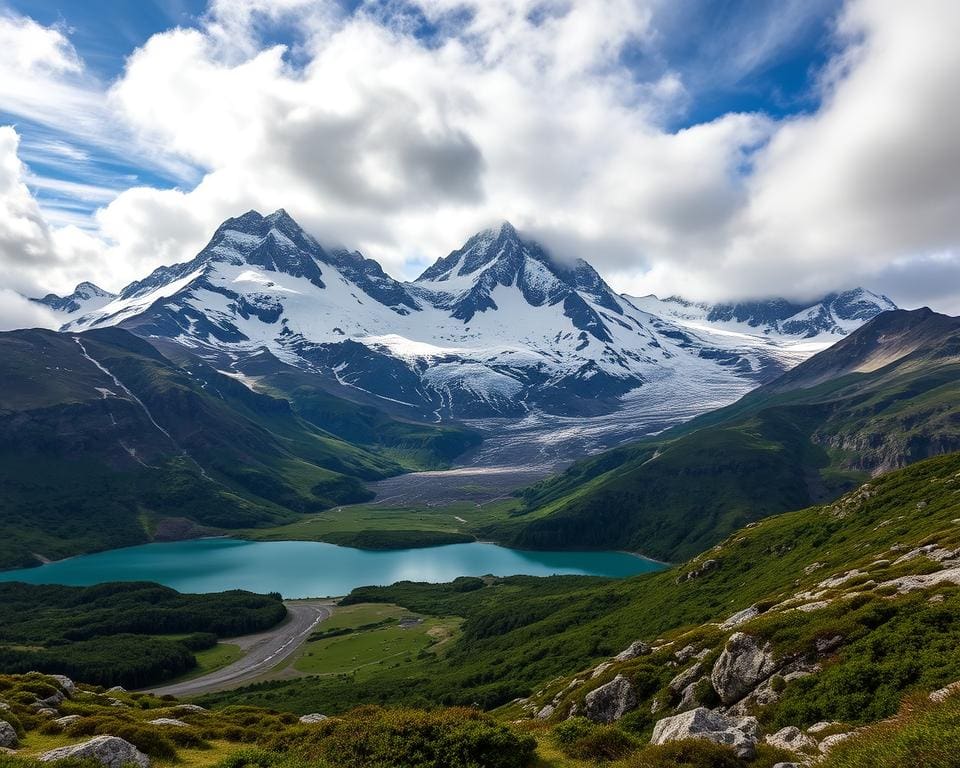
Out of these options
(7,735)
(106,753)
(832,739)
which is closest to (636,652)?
(832,739)

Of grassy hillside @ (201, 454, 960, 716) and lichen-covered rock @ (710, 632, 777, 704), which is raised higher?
lichen-covered rock @ (710, 632, 777, 704)

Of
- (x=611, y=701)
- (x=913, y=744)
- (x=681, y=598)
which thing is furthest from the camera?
(x=681, y=598)

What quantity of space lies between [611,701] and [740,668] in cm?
989

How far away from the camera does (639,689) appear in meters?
38.2

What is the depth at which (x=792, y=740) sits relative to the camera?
22.7m

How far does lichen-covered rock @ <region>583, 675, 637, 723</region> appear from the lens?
37625 millimetres

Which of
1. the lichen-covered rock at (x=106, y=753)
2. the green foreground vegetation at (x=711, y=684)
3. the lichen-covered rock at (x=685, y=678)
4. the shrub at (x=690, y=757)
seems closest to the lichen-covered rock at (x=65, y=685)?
the green foreground vegetation at (x=711, y=684)

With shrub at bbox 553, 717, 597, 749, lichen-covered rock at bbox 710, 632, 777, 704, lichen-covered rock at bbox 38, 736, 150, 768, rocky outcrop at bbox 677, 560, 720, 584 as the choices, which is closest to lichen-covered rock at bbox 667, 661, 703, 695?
lichen-covered rock at bbox 710, 632, 777, 704

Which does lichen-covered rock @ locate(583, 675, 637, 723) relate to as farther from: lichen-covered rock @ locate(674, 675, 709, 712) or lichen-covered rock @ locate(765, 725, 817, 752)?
lichen-covered rock @ locate(765, 725, 817, 752)

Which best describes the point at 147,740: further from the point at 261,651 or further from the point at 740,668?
the point at 261,651

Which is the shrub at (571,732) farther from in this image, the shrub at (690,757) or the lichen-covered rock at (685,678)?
the lichen-covered rock at (685,678)

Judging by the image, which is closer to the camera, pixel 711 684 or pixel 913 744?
pixel 913 744

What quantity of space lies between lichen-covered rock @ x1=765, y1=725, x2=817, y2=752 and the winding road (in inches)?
5054

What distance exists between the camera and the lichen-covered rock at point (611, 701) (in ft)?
123
